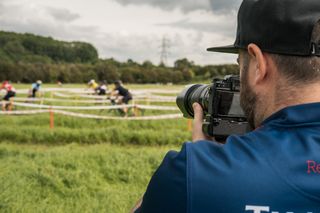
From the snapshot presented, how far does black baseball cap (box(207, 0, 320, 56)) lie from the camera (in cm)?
126

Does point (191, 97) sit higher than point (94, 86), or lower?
higher

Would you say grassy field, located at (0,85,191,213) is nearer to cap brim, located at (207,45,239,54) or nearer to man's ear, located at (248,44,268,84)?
cap brim, located at (207,45,239,54)

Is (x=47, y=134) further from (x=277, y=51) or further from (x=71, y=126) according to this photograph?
(x=277, y=51)

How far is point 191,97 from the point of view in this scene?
2.13 meters

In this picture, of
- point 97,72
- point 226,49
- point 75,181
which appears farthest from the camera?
point 97,72

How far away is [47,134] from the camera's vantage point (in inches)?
462

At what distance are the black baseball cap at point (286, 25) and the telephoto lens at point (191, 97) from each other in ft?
2.16

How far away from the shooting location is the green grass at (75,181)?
17.9 ft

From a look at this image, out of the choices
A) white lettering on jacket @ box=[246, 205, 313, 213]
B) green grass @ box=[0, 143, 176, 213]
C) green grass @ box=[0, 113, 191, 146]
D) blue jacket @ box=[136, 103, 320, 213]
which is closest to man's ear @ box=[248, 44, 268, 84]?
blue jacket @ box=[136, 103, 320, 213]

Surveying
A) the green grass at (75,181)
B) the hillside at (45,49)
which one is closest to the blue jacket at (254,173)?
the green grass at (75,181)

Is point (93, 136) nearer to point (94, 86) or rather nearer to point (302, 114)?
point (302, 114)

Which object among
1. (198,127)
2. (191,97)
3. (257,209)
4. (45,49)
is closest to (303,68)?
(257,209)

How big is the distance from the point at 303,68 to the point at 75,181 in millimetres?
5453

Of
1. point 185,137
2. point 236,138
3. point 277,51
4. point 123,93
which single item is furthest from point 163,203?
point 123,93
